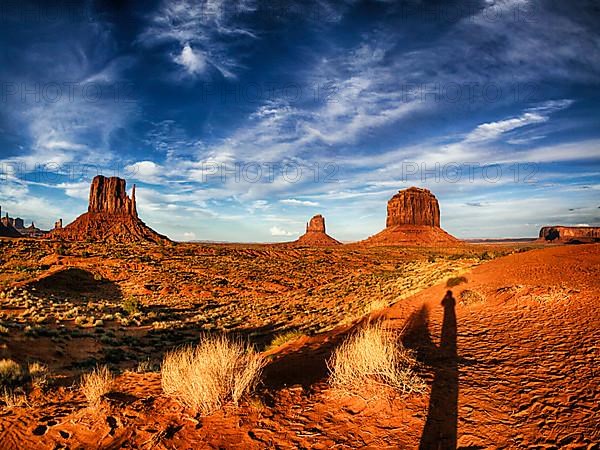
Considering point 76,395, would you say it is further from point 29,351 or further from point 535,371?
point 535,371

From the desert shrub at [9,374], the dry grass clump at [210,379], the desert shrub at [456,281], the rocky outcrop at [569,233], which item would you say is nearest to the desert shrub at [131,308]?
the desert shrub at [9,374]

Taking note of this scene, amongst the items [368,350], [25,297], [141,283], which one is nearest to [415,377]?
[368,350]

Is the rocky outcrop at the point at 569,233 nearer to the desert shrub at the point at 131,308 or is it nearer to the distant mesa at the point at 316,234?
the distant mesa at the point at 316,234

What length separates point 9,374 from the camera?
736 cm

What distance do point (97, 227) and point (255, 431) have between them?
342ft

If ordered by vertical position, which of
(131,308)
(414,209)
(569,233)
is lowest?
(131,308)

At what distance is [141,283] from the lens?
105ft

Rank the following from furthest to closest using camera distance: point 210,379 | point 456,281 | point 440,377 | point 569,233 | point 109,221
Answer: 1. point 569,233
2. point 109,221
3. point 456,281
4. point 440,377
5. point 210,379

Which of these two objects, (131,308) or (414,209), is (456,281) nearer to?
(131,308)

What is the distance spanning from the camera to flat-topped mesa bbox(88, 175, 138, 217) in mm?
103812

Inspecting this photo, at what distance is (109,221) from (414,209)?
10458cm

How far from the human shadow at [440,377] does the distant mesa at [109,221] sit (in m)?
84.4

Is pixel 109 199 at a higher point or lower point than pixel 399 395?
higher

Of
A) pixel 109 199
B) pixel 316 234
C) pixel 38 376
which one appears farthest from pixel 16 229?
pixel 38 376
